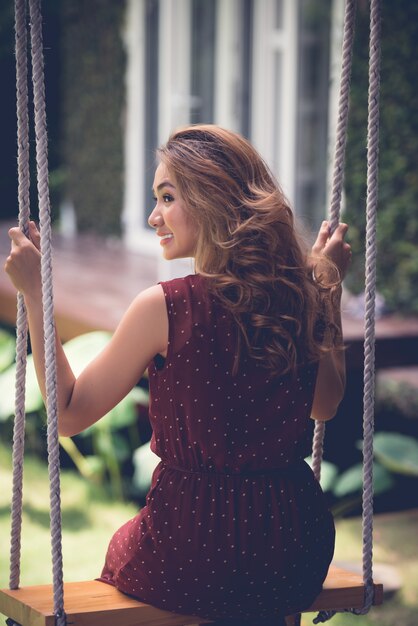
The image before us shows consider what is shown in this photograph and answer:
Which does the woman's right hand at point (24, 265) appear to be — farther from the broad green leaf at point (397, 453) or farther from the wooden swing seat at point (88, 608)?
the broad green leaf at point (397, 453)

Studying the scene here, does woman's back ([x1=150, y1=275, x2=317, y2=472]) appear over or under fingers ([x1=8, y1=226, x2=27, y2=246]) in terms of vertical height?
under

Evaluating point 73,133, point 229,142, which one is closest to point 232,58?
point 73,133

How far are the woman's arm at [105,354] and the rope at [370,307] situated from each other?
42 centimetres

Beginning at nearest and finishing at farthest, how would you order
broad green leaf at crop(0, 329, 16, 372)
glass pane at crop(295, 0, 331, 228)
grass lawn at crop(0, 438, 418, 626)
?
grass lawn at crop(0, 438, 418, 626) < broad green leaf at crop(0, 329, 16, 372) < glass pane at crop(295, 0, 331, 228)

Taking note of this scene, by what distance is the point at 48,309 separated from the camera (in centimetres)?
186

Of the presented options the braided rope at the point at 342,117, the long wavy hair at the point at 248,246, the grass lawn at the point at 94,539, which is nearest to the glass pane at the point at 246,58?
the grass lawn at the point at 94,539

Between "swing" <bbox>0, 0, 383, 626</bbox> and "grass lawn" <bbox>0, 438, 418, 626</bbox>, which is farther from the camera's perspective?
"grass lawn" <bbox>0, 438, 418, 626</bbox>

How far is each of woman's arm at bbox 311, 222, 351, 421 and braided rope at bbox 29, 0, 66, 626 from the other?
540 millimetres

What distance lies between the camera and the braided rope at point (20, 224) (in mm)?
1929

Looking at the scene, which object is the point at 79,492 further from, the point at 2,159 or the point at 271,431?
the point at 2,159

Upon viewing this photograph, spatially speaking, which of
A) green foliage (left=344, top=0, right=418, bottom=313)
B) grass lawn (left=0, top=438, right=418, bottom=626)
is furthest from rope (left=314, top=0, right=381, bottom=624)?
green foliage (left=344, top=0, right=418, bottom=313)

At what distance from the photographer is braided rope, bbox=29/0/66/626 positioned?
72.4 inches

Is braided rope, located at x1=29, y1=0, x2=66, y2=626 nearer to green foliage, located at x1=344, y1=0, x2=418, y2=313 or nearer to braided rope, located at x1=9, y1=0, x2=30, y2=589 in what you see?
braided rope, located at x1=9, y1=0, x2=30, y2=589

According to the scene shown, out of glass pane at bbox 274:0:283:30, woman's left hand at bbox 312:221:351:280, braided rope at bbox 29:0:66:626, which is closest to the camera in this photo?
braided rope at bbox 29:0:66:626
